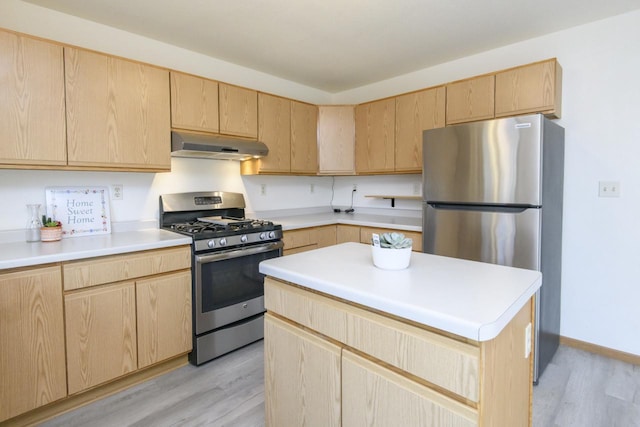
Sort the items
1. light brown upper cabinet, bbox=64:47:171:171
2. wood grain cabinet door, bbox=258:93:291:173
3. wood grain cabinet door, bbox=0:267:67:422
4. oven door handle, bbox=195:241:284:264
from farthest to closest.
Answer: wood grain cabinet door, bbox=258:93:291:173 < oven door handle, bbox=195:241:284:264 < light brown upper cabinet, bbox=64:47:171:171 < wood grain cabinet door, bbox=0:267:67:422

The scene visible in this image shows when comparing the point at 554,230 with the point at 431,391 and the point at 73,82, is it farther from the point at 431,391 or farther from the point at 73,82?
the point at 73,82

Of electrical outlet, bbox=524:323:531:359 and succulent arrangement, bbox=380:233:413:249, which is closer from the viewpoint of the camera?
electrical outlet, bbox=524:323:531:359

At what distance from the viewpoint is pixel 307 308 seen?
1.33 meters

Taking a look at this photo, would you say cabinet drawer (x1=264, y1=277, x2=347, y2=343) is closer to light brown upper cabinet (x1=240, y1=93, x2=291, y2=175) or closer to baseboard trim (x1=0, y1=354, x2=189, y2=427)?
baseboard trim (x1=0, y1=354, x2=189, y2=427)

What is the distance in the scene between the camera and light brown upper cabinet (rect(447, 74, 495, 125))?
2691mm

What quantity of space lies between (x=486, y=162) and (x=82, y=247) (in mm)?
2554

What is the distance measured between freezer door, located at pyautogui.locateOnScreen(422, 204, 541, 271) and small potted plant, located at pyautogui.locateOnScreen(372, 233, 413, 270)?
4.05ft

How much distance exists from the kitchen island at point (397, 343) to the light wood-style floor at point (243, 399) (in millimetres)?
624

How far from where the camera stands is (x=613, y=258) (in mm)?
2492

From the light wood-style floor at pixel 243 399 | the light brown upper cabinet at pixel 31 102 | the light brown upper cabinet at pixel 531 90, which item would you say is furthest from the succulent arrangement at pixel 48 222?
the light brown upper cabinet at pixel 531 90

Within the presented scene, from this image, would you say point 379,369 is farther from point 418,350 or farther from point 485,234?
point 485,234

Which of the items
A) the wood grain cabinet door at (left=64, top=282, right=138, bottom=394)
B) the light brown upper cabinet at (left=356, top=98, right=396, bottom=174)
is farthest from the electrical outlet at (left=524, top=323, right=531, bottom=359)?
the light brown upper cabinet at (left=356, top=98, right=396, bottom=174)

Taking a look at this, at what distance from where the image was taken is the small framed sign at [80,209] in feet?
7.57

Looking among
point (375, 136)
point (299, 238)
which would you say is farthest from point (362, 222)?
point (375, 136)
